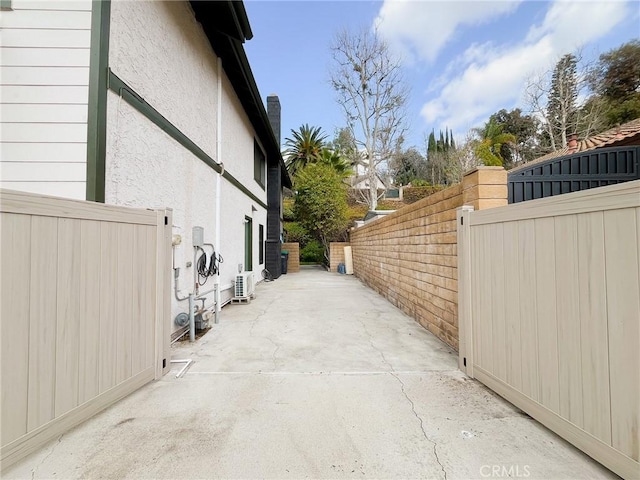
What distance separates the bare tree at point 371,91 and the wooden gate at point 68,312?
1567 cm

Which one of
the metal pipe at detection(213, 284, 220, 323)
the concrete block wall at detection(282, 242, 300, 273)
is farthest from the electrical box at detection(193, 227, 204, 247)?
the concrete block wall at detection(282, 242, 300, 273)

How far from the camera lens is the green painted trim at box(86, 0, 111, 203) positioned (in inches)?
103

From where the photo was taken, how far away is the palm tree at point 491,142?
1964 centimetres

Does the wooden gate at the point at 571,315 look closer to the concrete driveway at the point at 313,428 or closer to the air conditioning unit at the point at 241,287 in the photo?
the concrete driveway at the point at 313,428

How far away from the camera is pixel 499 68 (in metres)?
12.6

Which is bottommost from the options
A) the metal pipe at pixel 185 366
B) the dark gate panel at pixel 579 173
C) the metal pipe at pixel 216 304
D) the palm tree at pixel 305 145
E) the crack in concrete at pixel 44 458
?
the metal pipe at pixel 185 366

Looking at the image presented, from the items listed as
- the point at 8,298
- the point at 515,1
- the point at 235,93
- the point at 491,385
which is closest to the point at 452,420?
the point at 491,385

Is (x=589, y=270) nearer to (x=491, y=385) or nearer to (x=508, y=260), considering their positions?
(x=508, y=260)

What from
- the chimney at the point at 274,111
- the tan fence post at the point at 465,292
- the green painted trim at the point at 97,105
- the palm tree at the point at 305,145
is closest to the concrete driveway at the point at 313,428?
the tan fence post at the point at 465,292

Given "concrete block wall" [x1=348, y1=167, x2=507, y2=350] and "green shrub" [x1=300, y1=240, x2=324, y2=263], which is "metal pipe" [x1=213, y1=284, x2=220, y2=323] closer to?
"concrete block wall" [x1=348, y1=167, x2=507, y2=350]

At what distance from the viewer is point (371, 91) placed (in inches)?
667

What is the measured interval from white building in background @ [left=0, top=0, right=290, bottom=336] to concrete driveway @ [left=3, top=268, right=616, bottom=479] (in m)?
1.85

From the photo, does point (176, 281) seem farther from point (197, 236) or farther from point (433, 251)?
point (433, 251)

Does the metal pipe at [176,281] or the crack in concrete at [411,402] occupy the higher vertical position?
the metal pipe at [176,281]
